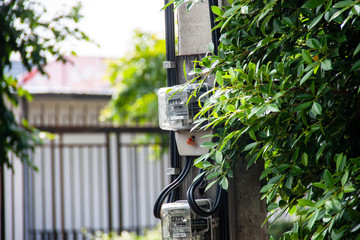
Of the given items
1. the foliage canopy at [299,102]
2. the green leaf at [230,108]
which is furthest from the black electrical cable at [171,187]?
the green leaf at [230,108]

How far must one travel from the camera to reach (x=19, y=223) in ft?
21.5

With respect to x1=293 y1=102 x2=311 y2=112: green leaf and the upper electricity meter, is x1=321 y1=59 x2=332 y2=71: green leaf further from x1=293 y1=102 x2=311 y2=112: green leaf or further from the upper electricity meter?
the upper electricity meter

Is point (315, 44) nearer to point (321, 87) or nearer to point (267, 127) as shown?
point (321, 87)

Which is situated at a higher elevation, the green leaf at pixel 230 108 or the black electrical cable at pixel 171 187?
the green leaf at pixel 230 108

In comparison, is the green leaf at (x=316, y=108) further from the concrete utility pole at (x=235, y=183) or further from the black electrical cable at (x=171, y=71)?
the black electrical cable at (x=171, y=71)

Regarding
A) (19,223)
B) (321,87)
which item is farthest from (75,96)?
(321,87)

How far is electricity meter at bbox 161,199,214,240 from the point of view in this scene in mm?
1796

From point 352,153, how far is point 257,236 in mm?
581

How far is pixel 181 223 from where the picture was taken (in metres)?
1.80

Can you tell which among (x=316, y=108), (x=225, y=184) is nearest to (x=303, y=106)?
(x=316, y=108)

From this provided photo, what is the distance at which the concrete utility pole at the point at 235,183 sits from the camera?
75.9 inches

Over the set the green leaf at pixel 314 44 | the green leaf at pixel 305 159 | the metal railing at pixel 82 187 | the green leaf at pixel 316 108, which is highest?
the green leaf at pixel 314 44

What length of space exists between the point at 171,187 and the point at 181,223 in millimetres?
156

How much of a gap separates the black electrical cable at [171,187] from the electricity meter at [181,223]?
6 centimetres
